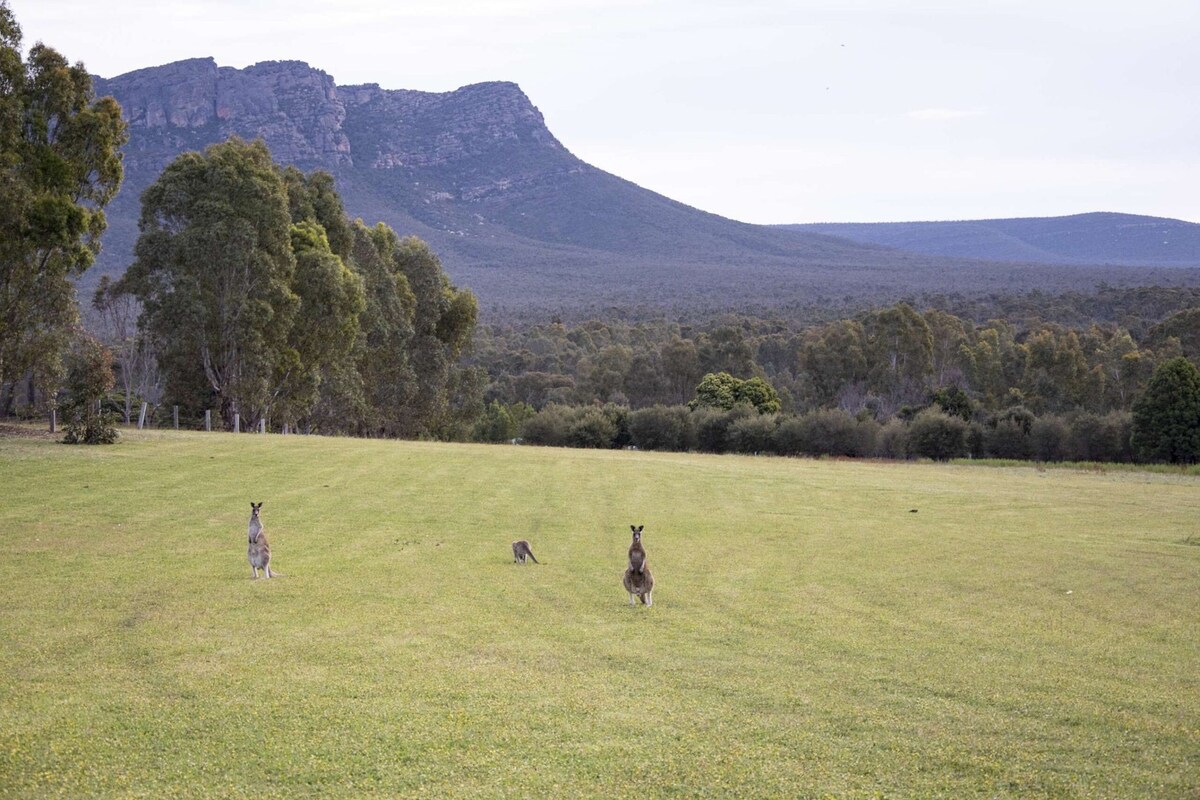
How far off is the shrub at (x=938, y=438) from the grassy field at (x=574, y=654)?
4033 cm

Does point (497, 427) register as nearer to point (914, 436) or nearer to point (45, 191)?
point (914, 436)

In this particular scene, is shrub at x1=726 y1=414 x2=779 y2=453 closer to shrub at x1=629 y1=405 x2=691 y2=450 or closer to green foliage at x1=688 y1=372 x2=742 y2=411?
shrub at x1=629 y1=405 x2=691 y2=450

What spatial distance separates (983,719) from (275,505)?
62.4ft

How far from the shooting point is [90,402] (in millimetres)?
34938

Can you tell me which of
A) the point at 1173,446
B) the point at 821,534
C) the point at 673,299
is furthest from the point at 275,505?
the point at 673,299

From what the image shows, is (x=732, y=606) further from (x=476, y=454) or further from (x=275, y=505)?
(x=476, y=454)

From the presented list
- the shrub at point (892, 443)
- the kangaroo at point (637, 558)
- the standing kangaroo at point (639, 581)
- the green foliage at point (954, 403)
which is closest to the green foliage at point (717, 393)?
the shrub at point (892, 443)

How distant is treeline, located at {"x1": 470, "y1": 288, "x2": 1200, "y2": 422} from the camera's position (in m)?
83.9

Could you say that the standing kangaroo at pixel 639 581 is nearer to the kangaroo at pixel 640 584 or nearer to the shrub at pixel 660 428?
the kangaroo at pixel 640 584

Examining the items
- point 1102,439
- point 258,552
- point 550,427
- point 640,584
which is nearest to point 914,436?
point 1102,439

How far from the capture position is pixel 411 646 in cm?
1209

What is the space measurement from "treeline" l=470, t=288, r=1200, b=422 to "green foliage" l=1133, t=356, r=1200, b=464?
535 inches

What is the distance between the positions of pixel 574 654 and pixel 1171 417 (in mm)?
59098

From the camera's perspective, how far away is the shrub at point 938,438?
66.2 m
